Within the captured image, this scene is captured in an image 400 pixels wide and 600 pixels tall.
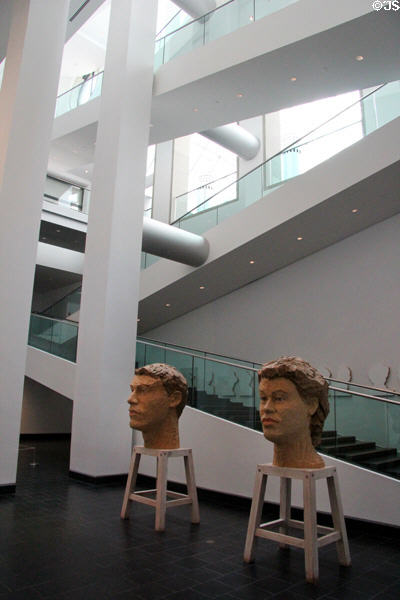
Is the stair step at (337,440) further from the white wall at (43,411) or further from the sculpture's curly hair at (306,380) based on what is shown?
the white wall at (43,411)

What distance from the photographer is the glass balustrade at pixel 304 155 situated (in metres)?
8.48

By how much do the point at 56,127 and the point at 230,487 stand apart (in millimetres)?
9920

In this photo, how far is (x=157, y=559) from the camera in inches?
147

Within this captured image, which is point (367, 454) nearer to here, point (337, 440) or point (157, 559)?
point (337, 440)

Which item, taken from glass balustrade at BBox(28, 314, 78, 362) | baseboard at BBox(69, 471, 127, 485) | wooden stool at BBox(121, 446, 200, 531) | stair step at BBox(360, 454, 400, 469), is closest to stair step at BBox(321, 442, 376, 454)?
stair step at BBox(360, 454, 400, 469)

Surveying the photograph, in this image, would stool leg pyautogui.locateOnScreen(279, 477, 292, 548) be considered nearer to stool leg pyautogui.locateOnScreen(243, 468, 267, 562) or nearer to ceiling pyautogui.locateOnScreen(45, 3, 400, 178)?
stool leg pyautogui.locateOnScreen(243, 468, 267, 562)

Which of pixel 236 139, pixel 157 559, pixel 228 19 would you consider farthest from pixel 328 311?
pixel 157 559

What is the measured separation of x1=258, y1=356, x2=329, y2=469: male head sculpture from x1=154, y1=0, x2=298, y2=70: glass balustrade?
6.75 metres

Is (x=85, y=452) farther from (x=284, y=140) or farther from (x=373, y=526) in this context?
(x=284, y=140)

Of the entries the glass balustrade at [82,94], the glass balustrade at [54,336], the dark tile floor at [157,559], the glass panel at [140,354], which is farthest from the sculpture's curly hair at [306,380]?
the glass balustrade at [82,94]

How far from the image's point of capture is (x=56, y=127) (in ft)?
38.9

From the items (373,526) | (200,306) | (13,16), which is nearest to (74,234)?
(200,306)

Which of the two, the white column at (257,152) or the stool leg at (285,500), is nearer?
the stool leg at (285,500)

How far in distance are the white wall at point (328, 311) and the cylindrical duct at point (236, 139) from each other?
412cm
